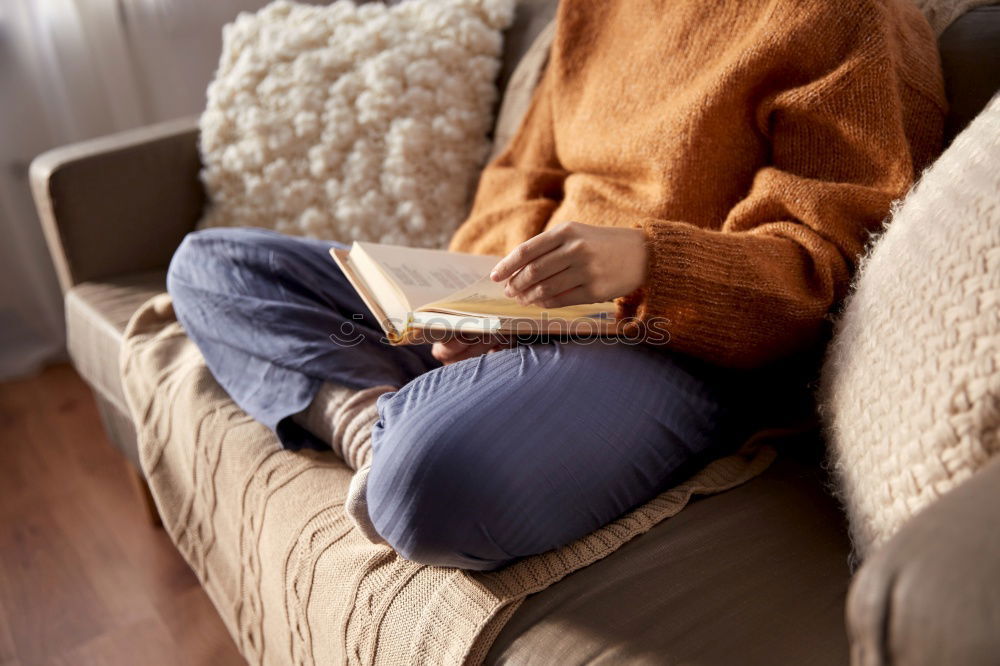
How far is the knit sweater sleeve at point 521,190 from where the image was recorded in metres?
1.06

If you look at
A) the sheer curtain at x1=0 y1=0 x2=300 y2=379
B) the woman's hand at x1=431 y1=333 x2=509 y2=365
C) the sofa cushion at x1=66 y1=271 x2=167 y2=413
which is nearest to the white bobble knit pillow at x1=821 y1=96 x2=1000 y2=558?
the woman's hand at x1=431 y1=333 x2=509 y2=365

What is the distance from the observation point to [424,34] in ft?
4.35

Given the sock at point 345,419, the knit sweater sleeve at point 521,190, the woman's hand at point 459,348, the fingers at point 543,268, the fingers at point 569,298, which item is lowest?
the sock at point 345,419

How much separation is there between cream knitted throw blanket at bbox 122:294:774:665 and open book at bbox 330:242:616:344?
172 millimetres

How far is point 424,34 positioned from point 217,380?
2.19 ft

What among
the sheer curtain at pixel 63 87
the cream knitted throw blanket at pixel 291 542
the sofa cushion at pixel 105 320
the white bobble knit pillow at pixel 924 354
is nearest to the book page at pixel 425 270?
the cream knitted throw blanket at pixel 291 542

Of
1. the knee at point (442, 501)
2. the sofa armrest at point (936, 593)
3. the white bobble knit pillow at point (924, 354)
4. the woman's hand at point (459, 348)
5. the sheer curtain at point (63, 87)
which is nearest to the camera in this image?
the sofa armrest at point (936, 593)

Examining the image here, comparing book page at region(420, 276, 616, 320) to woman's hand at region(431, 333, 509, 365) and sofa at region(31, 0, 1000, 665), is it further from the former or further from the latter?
sofa at region(31, 0, 1000, 665)

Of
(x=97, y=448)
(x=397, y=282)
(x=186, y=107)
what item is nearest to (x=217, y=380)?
(x=397, y=282)

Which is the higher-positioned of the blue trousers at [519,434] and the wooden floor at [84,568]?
the blue trousers at [519,434]

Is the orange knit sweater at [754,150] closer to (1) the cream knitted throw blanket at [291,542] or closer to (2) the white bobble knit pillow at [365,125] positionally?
(1) the cream knitted throw blanket at [291,542]

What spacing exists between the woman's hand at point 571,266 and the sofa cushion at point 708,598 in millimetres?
202

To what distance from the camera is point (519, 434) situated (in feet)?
2.08

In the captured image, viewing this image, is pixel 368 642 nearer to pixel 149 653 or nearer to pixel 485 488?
pixel 485 488
